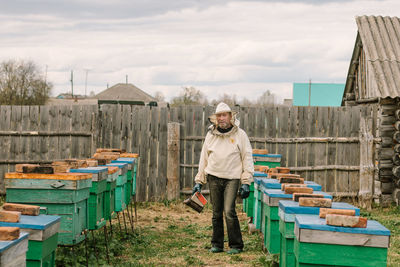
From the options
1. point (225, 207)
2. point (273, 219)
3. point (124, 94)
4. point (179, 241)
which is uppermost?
point (124, 94)

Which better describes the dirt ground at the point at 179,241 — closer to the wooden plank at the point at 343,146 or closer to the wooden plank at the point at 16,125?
the wooden plank at the point at 343,146

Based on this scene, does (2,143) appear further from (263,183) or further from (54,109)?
(263,183)

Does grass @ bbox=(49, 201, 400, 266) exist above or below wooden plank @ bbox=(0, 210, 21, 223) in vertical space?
below

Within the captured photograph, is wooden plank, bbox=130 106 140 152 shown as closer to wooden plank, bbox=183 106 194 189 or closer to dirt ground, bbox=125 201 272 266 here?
wooden plank, bbox=183 106 194 189

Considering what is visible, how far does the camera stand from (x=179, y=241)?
10.0m

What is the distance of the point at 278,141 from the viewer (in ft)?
44.5

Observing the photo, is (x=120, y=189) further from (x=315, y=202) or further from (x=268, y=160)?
(x=315, y=202)

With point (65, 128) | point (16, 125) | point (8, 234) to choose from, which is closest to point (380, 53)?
point (65, 128)

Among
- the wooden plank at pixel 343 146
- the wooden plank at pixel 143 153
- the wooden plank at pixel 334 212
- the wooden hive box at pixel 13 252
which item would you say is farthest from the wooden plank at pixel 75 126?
the wooden hive box at pixel 13 252

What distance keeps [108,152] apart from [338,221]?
7.05m

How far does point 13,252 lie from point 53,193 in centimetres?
239

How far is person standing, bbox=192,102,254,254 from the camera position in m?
8.44

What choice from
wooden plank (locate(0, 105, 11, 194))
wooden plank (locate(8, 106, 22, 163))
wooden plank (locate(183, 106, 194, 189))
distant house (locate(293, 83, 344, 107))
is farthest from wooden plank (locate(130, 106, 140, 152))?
distant house (locate(293, 83, 344, 107))

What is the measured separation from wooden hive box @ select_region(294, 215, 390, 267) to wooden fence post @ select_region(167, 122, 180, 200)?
9282mm
